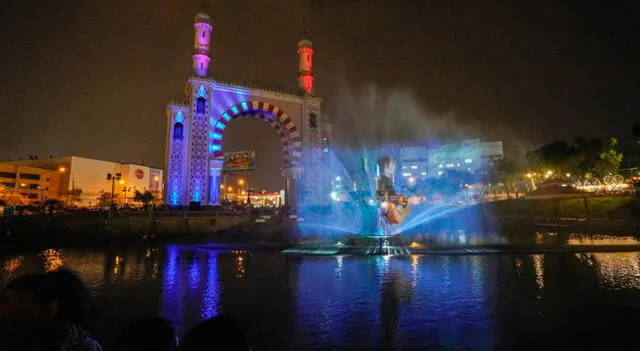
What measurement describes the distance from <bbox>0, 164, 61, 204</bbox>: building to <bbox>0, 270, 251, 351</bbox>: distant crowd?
252 ft

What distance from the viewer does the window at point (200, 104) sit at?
1484 inches

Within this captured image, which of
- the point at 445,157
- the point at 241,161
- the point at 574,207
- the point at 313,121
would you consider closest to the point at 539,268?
the point at 574,207

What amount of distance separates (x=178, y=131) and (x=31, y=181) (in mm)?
49599

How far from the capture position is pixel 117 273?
13.4 meters

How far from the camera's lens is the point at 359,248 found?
18594mm

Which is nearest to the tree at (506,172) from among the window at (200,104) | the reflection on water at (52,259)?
the window at (200,104)

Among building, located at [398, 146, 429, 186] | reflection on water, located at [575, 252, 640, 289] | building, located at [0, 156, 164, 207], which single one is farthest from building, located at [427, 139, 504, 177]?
reflection on water, located at [575, 252, 640, 289]

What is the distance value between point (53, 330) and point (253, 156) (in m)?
48.6

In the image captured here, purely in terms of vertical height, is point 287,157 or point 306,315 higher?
point 287,157

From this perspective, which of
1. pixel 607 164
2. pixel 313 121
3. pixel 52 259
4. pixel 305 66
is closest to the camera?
pixel 52 259

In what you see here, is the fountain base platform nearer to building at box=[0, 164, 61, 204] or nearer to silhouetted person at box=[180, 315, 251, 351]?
silhouetted person at box=[180, 315, 251, 351]

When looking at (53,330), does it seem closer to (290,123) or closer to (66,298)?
(66,298)

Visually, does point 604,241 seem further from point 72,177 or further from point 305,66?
point 72,177

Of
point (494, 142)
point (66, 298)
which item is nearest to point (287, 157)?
point (66, 298)
